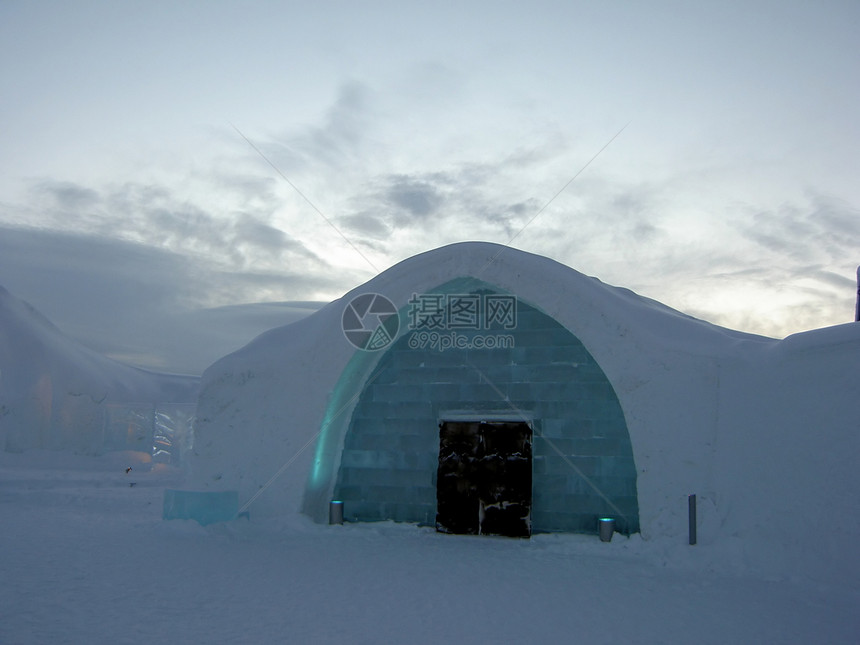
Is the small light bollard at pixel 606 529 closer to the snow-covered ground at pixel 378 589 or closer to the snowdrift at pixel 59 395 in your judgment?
the snow-covered ground at pixel 378 589

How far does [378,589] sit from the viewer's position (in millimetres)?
7176

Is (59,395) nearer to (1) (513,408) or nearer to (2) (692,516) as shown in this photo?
(1) (513,408)

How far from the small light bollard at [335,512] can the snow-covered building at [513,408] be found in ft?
0.62

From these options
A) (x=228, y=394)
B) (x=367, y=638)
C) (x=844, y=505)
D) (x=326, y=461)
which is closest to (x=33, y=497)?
(x=228, y=394)

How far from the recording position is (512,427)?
1091 centimetres

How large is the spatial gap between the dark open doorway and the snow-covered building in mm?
24

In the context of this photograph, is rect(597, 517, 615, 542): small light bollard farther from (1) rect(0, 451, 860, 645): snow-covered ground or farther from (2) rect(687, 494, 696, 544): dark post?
(2) rect(687, 494, 696, 544): dark post

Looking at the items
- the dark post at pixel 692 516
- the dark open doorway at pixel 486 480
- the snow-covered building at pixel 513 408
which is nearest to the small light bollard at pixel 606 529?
the snow-covered building at pixel 513 408

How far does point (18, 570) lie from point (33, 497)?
930 cm

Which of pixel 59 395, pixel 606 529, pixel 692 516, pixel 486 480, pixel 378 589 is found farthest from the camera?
pixel 59 395

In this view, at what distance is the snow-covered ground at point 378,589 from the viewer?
A: 572 cm

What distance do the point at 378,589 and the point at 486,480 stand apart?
3963 mm

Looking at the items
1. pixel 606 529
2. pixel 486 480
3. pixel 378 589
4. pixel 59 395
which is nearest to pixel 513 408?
pixel 486 480

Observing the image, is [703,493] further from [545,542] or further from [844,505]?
[545,542]
